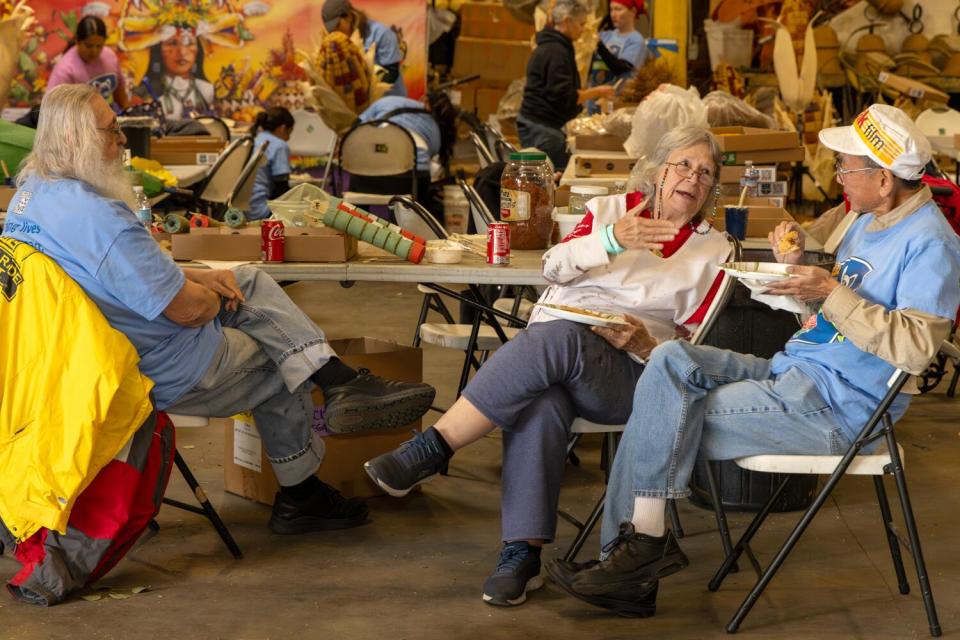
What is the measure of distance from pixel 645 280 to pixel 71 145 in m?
1.48

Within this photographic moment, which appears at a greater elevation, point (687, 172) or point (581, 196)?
point (687, 172)

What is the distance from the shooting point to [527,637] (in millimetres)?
3008

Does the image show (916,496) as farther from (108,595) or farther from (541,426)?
(108,595)

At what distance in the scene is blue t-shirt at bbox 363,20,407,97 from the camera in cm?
1022

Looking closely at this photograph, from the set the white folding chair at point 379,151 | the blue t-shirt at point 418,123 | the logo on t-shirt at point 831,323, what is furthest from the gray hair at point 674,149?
the blue t-shirt at point 418,123

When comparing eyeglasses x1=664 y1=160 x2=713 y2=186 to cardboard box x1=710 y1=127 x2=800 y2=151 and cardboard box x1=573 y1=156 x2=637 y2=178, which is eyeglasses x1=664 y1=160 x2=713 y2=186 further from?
cardboard box x1=573 y1=156 x2=637 y2=178

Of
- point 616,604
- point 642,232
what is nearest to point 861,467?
point 616,604

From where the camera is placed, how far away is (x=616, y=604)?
309 centimetres

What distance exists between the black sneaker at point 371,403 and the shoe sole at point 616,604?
2.07 feet

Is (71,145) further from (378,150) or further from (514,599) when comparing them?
(378,150)

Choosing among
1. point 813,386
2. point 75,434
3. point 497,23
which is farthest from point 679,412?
point 497,23

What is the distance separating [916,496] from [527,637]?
169 cm

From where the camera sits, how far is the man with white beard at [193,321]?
10.2 ft

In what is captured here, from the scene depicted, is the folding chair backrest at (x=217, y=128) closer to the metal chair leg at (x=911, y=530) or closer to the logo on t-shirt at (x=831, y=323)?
the logo on t-shirt at (x=831, y=323)
